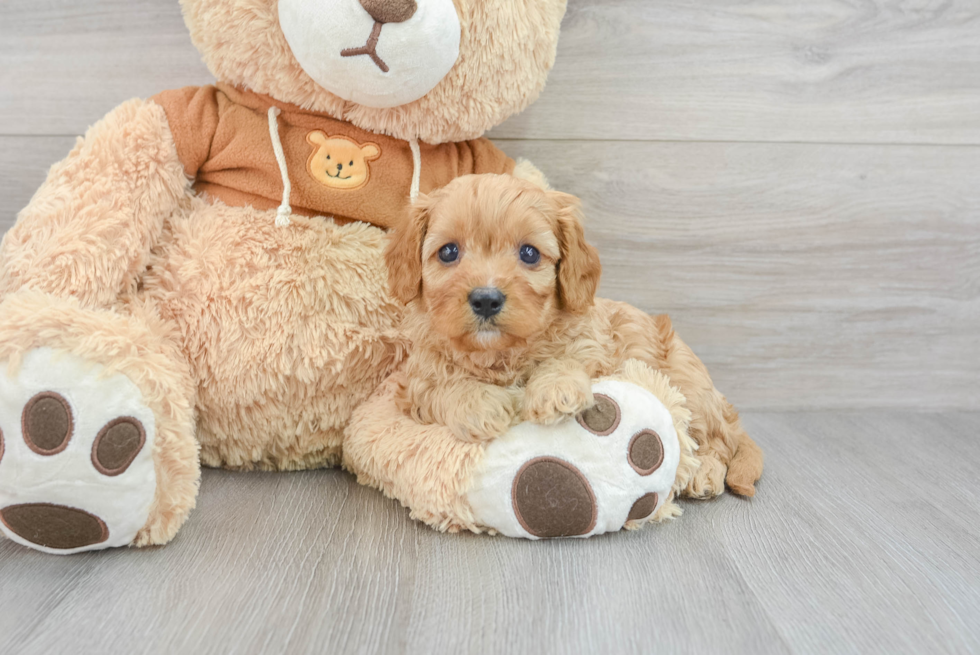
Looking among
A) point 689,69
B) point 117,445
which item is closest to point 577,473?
point 117,445

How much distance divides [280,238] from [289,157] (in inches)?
6.7

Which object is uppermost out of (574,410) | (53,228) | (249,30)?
(249,30)

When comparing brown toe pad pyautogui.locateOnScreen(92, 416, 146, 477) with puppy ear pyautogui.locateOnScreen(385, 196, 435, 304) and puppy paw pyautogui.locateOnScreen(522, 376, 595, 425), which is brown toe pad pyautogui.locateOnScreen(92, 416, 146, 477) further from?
puppy paw pyautogui.locateOnScreen(522, 376, 595, 425)

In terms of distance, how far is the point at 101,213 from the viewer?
1320 millimetres

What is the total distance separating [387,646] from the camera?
94 cm

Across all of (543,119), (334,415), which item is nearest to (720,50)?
(543,119)

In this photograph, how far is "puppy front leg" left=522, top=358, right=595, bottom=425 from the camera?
118 centimetres

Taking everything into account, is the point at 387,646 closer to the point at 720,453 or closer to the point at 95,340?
the point at 95,340

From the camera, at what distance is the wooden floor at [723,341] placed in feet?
3.36

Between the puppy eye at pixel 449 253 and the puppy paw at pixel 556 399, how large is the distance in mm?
271

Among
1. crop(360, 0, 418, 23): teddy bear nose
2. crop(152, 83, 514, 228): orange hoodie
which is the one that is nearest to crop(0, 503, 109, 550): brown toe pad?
crop(152, 83, 514, 228): orange hoodie

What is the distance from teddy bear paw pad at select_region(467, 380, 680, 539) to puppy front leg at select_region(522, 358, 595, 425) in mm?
24

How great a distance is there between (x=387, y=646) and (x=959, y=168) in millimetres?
1881

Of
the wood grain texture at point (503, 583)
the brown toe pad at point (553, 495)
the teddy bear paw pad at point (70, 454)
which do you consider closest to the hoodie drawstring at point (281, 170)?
the teddy bear paw pad at point (70, 454)
